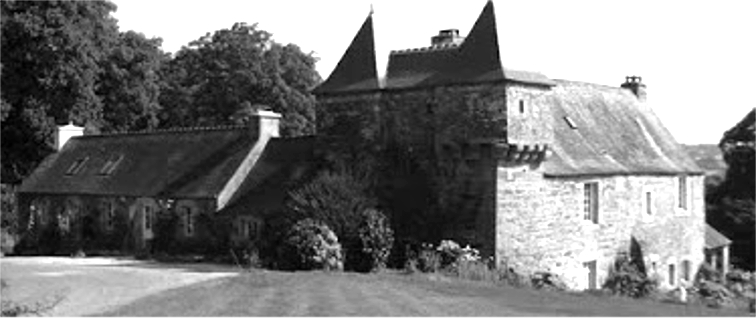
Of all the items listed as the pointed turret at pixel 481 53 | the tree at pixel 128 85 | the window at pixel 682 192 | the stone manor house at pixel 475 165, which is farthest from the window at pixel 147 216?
the window at pixel 682 192

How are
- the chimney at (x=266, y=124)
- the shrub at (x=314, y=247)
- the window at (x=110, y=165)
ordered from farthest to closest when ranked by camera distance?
1. the window at (x=110, y=165)
2. the chimney at (x=266, y=124)
3. the shrub at (x=314, y=247)

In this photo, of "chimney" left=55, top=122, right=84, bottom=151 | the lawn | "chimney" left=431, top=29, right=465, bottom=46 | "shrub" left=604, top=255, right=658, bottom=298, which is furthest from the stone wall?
"chimney" left=55, top=122, right=84, bottom=151

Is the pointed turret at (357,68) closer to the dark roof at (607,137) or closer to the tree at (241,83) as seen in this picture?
the dark roof at (607,137)

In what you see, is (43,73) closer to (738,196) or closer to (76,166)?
(76,166)

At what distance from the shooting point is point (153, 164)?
34.1 metres

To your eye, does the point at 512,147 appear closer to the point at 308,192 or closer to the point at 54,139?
the point at 308,192

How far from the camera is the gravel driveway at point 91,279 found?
61.9ft

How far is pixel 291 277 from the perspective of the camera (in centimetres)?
2245

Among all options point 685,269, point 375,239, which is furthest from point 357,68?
point 685,269

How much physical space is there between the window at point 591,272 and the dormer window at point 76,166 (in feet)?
61.9

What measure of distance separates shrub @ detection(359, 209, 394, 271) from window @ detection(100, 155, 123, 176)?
42.1ft

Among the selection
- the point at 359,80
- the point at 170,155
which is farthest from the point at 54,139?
the point at 359,80

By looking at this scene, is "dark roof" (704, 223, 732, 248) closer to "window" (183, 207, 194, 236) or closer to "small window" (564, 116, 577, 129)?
"small window" (564, 116, 577, 129)

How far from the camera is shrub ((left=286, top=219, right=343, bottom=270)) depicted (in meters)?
25.3
